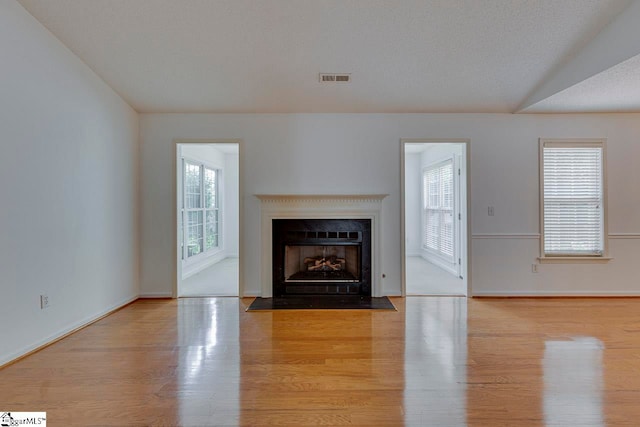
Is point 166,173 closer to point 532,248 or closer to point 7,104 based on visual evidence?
point 7,104

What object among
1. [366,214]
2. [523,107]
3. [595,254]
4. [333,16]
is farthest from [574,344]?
[333,16]

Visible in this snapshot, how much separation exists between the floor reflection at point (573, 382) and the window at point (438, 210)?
308 cm

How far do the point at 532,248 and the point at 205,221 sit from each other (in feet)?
18.0

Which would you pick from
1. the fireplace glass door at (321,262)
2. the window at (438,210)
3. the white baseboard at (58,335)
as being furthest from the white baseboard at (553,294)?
the white baseboard at (58,335)

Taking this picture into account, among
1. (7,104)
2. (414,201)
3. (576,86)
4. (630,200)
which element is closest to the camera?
(7,104)

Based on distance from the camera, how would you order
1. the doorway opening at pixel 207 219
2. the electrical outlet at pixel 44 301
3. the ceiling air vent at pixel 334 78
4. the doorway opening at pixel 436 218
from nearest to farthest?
the electrical outlet at pixel 44 301 → the ceiling air vent at pixel 334 78 → the doorway opening at pixel 436 218 → the doorway opening at pixel 207 219

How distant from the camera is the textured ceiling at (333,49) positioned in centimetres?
268

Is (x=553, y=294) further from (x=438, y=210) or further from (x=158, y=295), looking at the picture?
(x=158, y=295)

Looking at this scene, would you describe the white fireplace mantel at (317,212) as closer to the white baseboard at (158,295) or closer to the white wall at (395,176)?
the white wall at (395,176)

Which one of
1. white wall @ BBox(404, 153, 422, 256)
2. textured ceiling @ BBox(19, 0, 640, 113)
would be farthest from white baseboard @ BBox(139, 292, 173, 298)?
white wall @ BBox(404, 153, 422, 256)

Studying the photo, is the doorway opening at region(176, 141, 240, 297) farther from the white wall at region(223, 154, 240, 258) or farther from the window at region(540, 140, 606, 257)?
the window at region(540, 140, 606, 257)

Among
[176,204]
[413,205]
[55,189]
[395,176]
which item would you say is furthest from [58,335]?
[413,205]

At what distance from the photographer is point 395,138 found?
430 centimetres

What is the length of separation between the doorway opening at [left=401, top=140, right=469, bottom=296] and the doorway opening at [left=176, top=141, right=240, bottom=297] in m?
2.86
